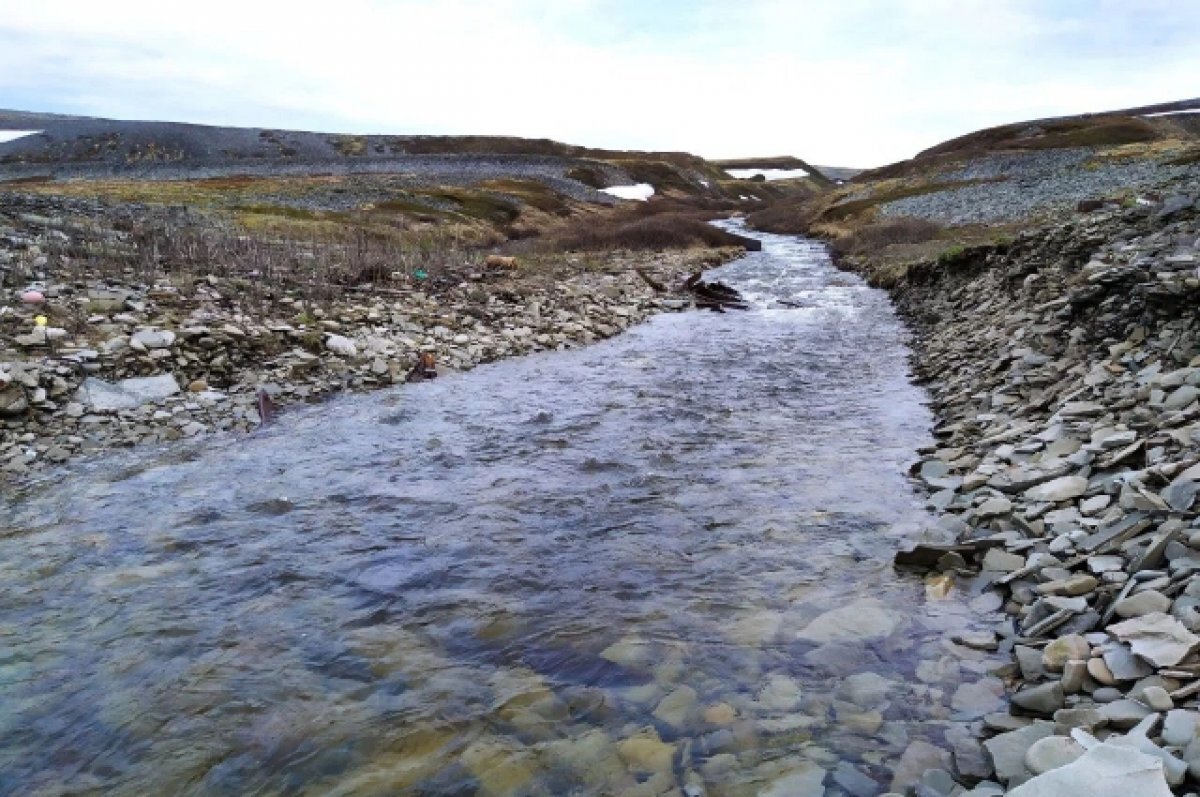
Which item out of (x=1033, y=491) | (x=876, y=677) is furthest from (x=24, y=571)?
(x=1033, y=491)

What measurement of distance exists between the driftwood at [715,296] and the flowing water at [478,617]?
11.6m

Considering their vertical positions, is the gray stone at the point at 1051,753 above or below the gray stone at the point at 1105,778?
below

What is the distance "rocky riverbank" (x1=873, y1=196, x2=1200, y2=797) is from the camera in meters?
3.50

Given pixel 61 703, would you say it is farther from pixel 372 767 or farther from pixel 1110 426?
pixel 1110 426

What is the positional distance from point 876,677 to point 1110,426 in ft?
13.6

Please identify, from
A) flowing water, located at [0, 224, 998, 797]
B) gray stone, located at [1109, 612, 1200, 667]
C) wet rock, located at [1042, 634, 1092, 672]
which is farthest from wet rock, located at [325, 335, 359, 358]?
gray stone, located at [1109, 612, 1200, 667]

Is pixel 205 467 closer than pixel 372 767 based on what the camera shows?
No

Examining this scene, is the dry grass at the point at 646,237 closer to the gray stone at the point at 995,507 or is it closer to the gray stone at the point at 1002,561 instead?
the gray stone at the point at 995,507

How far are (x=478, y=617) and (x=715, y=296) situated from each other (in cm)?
1839

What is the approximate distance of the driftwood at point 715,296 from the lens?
70.2 ft

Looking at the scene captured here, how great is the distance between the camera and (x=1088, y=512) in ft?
18.6

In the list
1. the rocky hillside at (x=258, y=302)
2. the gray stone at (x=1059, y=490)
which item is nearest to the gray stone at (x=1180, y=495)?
the gray stone at (x=1059, y=490)

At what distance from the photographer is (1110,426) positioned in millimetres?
6938

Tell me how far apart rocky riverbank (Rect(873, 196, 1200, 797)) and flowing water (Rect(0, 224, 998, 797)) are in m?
0.41
